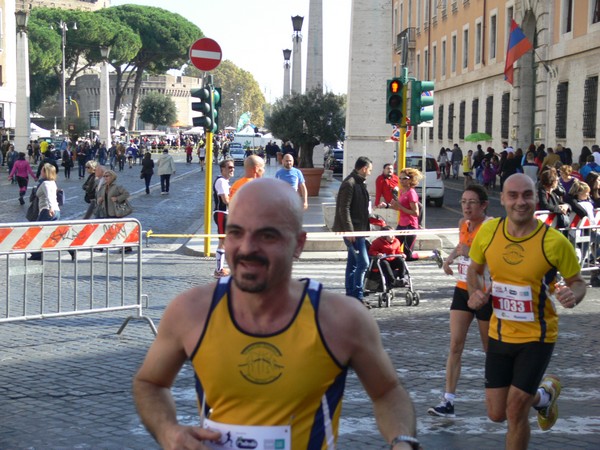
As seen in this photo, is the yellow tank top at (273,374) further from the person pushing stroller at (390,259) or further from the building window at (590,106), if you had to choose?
the building window at (590,106)

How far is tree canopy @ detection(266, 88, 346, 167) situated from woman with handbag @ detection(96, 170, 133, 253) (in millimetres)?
18372

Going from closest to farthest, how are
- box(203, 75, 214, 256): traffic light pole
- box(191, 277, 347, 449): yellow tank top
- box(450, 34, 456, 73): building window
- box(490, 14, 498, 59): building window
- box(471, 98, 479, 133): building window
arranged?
box(191, 277, 347, 449): yellow tank top
box(203, 75, 214, 256): traffic light pole
box(490, 14, 498, 59): building window
box(471, 98, 479, 133): building window
box(450, 34, 456, 73): building window

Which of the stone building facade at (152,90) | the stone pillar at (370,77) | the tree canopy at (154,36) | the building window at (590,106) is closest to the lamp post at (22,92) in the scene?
the building window at (590,106)

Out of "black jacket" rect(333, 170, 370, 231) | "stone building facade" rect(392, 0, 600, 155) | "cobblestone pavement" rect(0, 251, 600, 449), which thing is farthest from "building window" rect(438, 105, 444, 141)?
"black jacket" rect(333, 170, 370, 231)

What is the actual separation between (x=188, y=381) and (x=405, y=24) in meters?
63.3

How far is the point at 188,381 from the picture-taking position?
8141 mm

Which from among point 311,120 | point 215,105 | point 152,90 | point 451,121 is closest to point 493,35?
point 451,121

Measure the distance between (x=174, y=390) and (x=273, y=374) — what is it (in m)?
5.16

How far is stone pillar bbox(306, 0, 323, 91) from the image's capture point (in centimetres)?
4234

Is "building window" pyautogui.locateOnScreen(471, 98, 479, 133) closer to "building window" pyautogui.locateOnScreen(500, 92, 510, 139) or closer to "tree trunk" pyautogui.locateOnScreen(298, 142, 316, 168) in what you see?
"building window" pyautogui.locateOnScreen(500, 92, 510, 139)

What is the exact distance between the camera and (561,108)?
34312mm

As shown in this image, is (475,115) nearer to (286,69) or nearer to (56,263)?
(286,69)

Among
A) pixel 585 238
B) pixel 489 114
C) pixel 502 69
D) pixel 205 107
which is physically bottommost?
pixel 585 238

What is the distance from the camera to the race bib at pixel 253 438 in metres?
2.81
